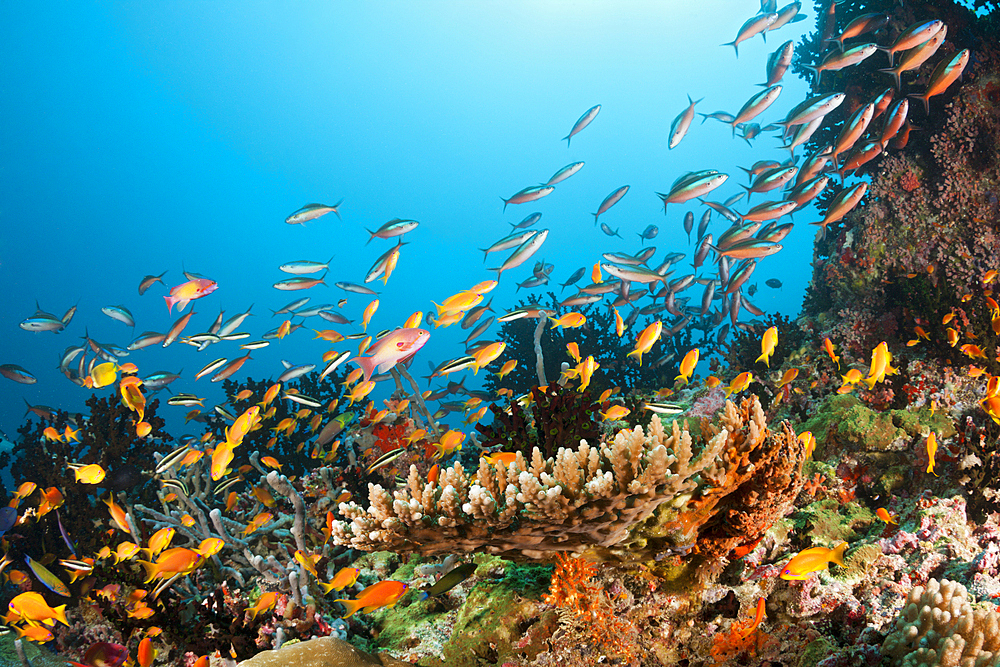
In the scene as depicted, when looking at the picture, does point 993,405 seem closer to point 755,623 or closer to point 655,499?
point 755,623

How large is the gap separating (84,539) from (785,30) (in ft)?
251

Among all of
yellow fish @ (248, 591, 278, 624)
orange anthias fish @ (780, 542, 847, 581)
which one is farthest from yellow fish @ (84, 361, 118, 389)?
orange anthias fish @ (780, 542, 847, 581)

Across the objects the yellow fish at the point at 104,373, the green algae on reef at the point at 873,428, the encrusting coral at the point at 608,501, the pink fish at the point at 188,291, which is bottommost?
the encrusting coral at the point at 608,501

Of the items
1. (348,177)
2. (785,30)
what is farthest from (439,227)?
(785,30)

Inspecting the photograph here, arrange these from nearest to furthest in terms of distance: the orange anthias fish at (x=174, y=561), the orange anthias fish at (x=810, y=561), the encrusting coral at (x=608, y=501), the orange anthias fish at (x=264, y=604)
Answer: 1. the encrusting coral at (x=608, y=501)
2. the orange anthias fish at (x=810, y=561)
3. the orange anthias fish at (x=174, y=561)
4. the orange anthias fish at (x=264, y=604)

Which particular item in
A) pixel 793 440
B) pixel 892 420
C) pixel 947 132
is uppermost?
pixel 947 132

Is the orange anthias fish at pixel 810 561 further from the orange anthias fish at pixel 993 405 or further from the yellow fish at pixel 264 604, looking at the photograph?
the yellow fish at pixel 264 604

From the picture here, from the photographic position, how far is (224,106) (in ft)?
257

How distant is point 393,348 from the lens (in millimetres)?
3297

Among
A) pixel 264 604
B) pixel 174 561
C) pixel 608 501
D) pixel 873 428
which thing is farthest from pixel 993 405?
pixel 174 561

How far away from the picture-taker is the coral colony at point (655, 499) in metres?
2.42

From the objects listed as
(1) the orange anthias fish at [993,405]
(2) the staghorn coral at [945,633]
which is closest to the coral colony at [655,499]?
(2) the staghorn coral at [945,633]

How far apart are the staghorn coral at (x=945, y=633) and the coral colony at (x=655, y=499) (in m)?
0.01

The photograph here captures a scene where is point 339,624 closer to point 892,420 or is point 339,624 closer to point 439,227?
point 892,420
